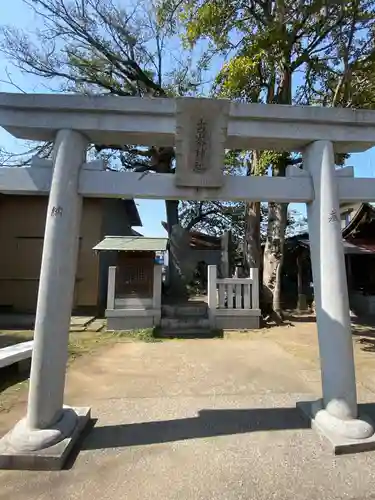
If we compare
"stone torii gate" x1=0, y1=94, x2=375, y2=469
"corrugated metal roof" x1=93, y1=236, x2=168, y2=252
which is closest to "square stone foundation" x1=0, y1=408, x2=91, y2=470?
"stone torii gate" x1=0, y1=94, x2=375, y2=469

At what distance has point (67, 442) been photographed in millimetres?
3000

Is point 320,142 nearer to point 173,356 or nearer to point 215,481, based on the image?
point 215,481

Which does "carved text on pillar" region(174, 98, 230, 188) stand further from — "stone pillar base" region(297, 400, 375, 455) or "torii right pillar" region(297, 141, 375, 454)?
"stone pillar base" region(297, 400, 375, 455)

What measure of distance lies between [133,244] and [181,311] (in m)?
2.59

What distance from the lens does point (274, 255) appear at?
1173cm

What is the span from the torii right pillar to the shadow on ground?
0.37m

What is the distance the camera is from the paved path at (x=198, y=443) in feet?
8.40

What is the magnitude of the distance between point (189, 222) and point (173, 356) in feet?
55.9

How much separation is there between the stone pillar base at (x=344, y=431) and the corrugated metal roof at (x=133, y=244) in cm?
726

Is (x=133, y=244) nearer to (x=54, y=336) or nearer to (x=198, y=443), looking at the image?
(x=54, y=336)

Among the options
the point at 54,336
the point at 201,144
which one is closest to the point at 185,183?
the point at 201,144

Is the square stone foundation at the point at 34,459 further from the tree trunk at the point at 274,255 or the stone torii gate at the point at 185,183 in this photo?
the tree trunk at the point at 274,255

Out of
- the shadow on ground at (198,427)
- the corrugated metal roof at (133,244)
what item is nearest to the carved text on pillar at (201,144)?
the shadow on ground at (198,427)

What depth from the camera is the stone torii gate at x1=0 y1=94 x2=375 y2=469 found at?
3.19m
